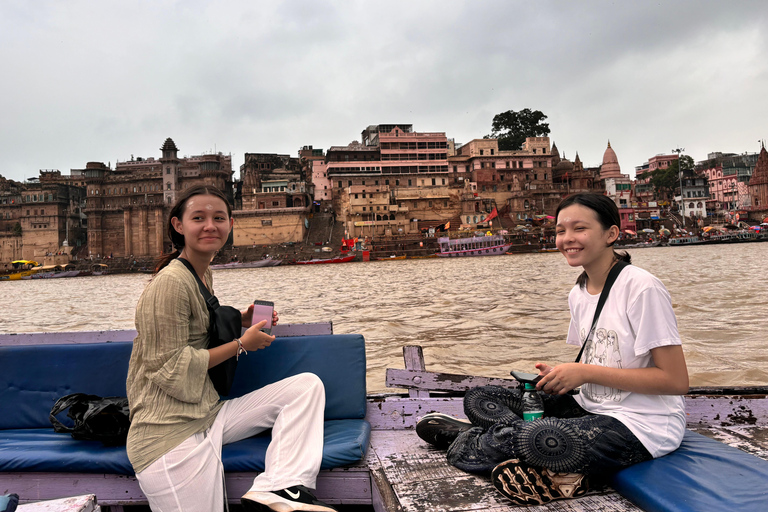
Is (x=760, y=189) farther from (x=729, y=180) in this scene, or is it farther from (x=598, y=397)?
(x=598, y=397)

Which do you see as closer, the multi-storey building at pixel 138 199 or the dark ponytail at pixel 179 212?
the dark ponytail at pixel 179 212

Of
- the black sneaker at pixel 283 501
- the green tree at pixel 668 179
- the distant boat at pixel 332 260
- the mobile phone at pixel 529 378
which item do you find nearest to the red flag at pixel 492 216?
the distant boat at pixel 332 260

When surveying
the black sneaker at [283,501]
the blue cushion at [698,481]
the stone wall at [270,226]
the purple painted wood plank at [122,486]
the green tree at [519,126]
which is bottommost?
the purple painted wood plank at [122,486]

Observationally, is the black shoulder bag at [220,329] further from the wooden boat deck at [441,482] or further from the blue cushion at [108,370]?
the wooden boat deck at [441,482]

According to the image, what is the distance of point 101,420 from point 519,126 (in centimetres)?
7268

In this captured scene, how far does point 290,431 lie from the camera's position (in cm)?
217

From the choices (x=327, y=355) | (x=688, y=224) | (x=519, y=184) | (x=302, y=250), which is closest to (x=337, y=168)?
(x=302, y=250)

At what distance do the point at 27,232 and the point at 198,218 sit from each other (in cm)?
6972

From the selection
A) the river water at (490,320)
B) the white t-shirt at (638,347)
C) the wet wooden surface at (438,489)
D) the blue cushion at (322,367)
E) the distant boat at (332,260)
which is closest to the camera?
the wet wooden surface at (438,489)

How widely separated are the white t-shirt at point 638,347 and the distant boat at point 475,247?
45.7 meters

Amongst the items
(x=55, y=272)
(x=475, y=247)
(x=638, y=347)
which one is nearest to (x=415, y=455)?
(x=638, y=347)

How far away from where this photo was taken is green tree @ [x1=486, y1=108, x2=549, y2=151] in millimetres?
69438

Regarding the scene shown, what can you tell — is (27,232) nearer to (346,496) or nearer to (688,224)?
(346,496)

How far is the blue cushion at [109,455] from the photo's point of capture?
2227 mm
